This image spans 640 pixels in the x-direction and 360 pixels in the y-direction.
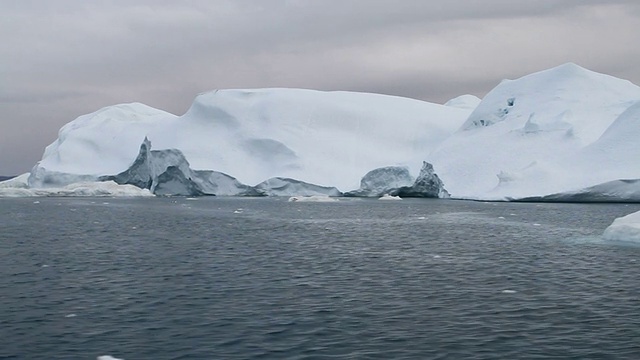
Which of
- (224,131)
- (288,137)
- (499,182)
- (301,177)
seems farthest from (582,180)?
(224,131)

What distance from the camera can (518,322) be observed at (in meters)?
13.1

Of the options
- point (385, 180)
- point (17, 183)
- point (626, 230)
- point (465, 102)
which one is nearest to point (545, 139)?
point (385, 180)

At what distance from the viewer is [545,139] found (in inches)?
2493

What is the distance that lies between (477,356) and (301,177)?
63.9m

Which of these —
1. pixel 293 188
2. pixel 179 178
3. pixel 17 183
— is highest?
pixel 179 178

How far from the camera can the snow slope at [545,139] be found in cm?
5506

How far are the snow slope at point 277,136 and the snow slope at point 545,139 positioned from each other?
8.59 metres

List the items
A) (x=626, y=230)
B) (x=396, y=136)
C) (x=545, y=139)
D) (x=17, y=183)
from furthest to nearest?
1. (x=17, y=183)
2. (x=396, y=136)
3. (x=545, y=139)
4. (x=626, y=230)

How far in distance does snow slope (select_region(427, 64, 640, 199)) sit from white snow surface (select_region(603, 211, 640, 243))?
25.8m

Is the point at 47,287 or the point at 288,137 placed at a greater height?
the point at 288,137

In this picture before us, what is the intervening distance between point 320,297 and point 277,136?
6521 cm

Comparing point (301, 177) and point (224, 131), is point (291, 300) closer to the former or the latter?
point (301, 177)

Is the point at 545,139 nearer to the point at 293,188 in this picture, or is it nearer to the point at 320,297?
the point at 293,188

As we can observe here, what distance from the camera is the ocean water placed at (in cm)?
1161
